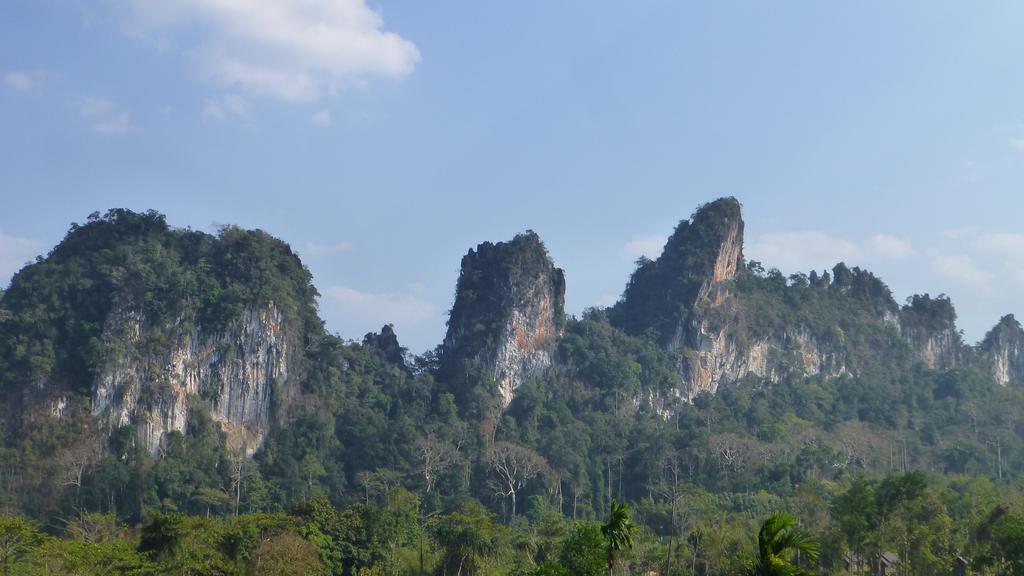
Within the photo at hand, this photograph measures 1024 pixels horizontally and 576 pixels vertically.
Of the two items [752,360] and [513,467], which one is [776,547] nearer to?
[513,467]

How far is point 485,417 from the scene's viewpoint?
251 ft

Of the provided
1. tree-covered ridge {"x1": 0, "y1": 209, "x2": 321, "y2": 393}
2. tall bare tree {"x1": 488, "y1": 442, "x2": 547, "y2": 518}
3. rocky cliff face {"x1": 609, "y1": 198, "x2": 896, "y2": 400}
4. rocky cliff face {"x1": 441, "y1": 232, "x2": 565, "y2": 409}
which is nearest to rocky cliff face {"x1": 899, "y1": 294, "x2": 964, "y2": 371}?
rocky cliff face {"x1": 609, "y1": 198, "x2": 896, "y2": 400}

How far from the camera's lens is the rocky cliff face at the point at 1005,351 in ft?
344

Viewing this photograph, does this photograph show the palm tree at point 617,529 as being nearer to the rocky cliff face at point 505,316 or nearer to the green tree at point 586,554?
the green tree at point 586,554

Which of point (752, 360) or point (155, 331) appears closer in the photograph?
point (155, 331)

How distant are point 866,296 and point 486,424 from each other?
4221 cm

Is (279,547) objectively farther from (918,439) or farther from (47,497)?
(918,439)

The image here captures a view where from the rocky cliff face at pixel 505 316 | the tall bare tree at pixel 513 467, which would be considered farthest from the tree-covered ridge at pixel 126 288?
the tall bare tree at pixel 513 467

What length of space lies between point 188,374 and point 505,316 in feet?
72.9

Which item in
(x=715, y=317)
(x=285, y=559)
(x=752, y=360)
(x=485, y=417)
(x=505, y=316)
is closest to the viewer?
(x=285, y=559)

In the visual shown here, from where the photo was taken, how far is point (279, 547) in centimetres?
3819

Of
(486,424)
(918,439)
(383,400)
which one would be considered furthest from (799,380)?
(383,400)

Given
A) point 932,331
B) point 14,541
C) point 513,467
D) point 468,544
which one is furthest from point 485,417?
point 932,331

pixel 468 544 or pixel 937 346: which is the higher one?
pixel 937 346
